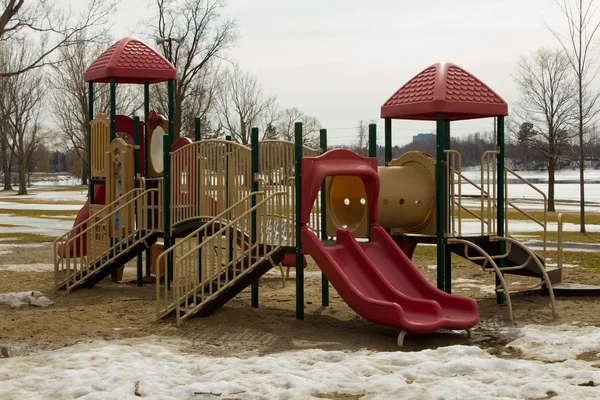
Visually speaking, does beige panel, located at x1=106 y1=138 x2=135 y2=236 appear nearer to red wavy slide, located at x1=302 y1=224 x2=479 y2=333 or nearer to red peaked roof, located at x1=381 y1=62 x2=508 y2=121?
red wavy slide, located at x1=302 y1=224 x2=479 y2=333

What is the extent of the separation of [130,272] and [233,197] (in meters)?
5.69

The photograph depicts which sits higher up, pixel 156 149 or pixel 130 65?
pixel 130 65

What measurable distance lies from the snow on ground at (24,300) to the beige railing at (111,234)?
2.67ft

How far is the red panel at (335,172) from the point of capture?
965 cm

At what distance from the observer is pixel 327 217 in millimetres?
10883

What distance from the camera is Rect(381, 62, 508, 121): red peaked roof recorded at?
34.7 feet

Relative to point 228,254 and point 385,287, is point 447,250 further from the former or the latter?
point 228,254

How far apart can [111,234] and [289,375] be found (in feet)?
23.1

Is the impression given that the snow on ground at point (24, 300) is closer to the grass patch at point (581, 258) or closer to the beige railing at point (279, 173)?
the beige railing at point (279, 173)

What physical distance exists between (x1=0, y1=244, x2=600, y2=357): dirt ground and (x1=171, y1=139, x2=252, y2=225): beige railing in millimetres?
1525

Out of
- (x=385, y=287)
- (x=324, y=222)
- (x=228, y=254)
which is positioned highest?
(x=324, y=222)

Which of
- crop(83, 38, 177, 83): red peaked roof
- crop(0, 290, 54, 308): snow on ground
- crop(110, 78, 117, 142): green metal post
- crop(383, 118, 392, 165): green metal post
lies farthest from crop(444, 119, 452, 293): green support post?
crop(0, 290, 54, 308): snow on ground

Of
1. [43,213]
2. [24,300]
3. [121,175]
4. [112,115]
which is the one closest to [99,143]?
[112,115]

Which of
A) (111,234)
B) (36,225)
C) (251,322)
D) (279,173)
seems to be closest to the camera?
(251,322)
